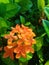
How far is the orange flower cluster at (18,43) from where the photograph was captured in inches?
46.9

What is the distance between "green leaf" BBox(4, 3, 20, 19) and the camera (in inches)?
53.0

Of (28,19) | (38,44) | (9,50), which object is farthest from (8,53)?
(28,19)

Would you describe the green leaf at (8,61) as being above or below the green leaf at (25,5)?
below

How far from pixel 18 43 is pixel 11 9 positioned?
249 millimetres

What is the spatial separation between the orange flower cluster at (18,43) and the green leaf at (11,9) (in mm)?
148

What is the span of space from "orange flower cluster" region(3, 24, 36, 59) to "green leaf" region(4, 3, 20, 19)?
0.15m

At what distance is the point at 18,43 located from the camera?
118 cm

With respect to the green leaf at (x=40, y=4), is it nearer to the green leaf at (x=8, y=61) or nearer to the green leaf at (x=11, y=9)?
the green leaf at (x=11, y=9)

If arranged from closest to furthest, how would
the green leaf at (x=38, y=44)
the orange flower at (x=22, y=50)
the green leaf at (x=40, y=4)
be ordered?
the orange flower at (x=22, y=50)
the green leaf at (x=38, y=44)
the green leaf at (x=40, y=4)

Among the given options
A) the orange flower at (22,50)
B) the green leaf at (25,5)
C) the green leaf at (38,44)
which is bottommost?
the green leaf at (38,44)

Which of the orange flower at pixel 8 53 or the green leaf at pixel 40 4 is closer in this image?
the orange flower at pixel 8 53

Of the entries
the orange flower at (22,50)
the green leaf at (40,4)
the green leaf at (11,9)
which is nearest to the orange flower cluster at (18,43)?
the orange flower at (22,50)

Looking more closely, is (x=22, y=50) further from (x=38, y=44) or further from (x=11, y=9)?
(x=11, y=9)

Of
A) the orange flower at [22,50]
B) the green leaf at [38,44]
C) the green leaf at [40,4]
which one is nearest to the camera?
the orange flower at [22,50]
